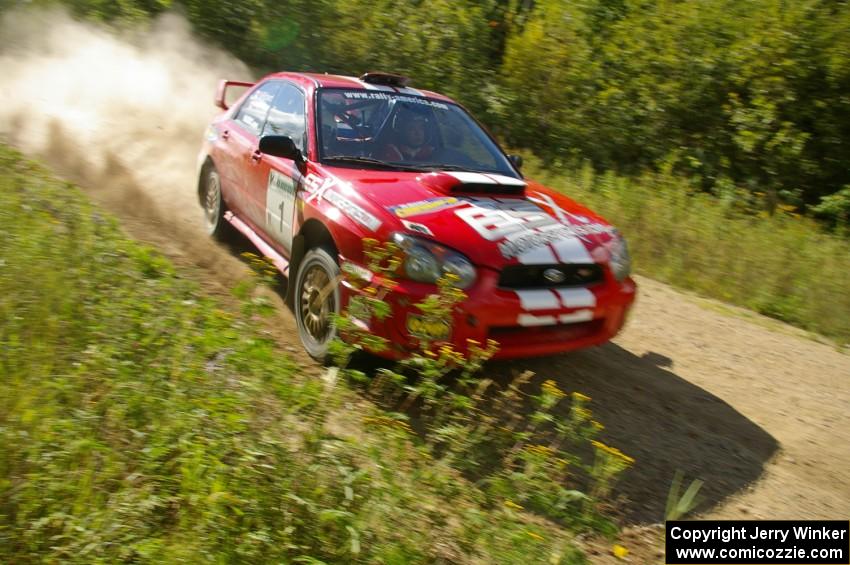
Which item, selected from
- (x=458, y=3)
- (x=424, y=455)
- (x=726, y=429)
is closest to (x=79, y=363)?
(x=424, y=455)

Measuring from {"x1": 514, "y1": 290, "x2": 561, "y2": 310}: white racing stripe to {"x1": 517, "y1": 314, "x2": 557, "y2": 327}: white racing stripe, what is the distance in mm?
52

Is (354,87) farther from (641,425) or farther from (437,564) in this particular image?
(437,564)

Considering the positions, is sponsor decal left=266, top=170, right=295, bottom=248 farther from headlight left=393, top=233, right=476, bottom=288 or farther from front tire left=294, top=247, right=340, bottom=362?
headlight left=393, top=233, right=476, bottom=288

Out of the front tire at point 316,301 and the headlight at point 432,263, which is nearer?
the headlight at point 432,263

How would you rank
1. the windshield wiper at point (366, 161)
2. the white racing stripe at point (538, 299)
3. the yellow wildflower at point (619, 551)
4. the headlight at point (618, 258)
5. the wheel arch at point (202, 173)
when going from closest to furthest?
the yellow wildflower at point (619, 551) → the white racing stripe at point (538, 299) → the headlight at point (618, 258) → the windshield wiper at point (366, 161) → the wheel arch at point (202, 173)

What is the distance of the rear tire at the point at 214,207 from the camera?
6.80m

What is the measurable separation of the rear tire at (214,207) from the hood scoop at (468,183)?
2622mm

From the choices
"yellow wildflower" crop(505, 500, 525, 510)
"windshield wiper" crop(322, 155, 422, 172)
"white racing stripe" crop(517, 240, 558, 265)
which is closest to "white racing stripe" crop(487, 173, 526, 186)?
"windshield wiper" crop(322, 155, 422, 172)

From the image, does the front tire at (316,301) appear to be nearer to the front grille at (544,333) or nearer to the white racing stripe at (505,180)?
the front grille at (544,333)

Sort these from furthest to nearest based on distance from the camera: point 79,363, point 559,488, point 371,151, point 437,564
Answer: point 371,151 → point 79,363 → point 559,488 → point 437,564

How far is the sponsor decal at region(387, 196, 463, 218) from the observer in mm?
4289

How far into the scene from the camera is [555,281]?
14.1ft

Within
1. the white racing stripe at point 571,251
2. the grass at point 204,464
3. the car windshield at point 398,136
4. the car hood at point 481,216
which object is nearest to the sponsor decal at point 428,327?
the grass at point 204,464

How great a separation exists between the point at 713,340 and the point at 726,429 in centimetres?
167
